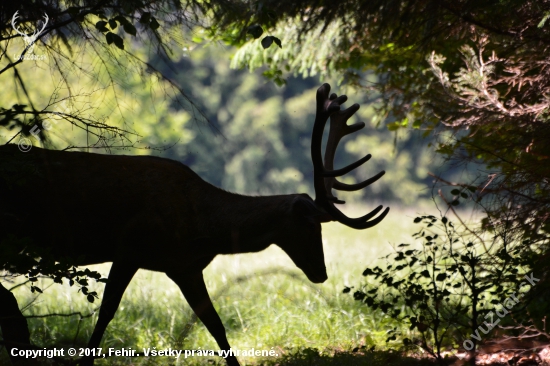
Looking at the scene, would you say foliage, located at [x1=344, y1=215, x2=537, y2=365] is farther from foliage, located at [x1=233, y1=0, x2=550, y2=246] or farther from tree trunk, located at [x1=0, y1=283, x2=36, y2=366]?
tree trunk, located at [x1=0, y1=283, x2=36, y2=366]

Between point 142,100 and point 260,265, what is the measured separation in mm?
16923

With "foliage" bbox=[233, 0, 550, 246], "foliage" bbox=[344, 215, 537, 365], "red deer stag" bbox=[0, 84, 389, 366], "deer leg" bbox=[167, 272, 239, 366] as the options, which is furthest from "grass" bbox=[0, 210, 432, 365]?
"foliage" bbox=[233, 0, 550, 246]

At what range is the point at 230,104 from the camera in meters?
32.1

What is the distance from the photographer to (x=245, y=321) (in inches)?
285

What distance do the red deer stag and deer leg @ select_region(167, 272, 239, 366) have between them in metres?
0.02

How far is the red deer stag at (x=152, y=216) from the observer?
469 centimetres

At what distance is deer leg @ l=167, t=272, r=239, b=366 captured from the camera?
5.06 meters

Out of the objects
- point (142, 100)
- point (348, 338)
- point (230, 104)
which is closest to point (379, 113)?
point (348, 338)

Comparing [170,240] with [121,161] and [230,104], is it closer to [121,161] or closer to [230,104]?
[121,161]

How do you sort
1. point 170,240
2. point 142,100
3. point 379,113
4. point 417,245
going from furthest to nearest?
1. point 142,100
2. point 417,245
3. point 379,113
4. point 170,240

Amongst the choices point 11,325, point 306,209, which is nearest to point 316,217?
point 306,209

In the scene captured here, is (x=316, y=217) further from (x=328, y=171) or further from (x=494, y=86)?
(x=494, y=86)

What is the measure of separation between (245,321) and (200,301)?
2209mm

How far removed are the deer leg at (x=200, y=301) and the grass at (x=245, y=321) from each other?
12 centimetres
